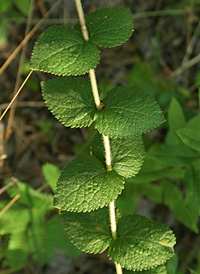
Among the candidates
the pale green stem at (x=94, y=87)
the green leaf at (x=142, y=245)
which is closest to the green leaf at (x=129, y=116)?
the pale green stem at (x=94, y=87)

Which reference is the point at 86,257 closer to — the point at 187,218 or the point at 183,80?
the point at 187,218

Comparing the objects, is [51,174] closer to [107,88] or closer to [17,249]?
[17,249]

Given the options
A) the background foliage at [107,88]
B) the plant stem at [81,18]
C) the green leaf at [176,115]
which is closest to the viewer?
the plant stem at [81,18]

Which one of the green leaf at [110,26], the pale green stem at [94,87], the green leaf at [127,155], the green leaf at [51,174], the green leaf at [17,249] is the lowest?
the green leaf at [17,249]

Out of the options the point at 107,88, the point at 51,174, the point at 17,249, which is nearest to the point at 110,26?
the point at 51,174

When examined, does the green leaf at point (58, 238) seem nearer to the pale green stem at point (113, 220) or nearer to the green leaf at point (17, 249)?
the green leaf at point (17, 249)

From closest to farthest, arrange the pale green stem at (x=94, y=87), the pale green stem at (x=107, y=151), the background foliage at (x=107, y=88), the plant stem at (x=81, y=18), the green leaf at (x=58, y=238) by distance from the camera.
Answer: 1. the plant stem at (x=81, y=18)
2. the pale green stem at (x=94, y=87)
3. the pale green stem at (x=107, y=151)
4. the green leaf at (x=58, y=238)
5. the background foliage at (x=107, y=88)
